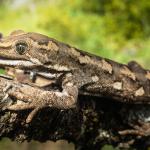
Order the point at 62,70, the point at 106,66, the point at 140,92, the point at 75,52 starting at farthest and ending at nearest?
the point at 140,92, the point at 106,66, the point at 75,52, the point at 62,70

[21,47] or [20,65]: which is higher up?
[21,47]

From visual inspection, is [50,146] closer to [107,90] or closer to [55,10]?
[107,90]

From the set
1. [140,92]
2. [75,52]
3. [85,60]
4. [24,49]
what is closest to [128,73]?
[140,92]

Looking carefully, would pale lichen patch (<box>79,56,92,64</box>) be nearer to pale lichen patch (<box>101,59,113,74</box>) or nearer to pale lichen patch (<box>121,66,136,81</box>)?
pale lichen patch (<box>101,59,113,74</box>)

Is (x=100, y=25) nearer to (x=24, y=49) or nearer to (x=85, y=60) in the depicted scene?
(x=85, y=60)

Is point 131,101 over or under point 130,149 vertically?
over

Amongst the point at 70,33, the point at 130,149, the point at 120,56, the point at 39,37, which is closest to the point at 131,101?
the point at 130,149

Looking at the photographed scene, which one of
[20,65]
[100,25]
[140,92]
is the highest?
[100,25]

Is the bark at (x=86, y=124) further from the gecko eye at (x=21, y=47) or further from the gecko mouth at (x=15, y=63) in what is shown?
the gecko eye at (x=21, y=47)
